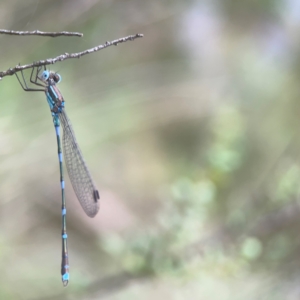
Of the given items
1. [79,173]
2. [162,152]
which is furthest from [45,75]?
[162,152]

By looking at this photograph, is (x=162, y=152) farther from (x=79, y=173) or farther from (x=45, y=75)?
(x=45, y=75)

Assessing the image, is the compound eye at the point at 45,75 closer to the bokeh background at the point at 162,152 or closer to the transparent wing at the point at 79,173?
the bokeh background at the point at 162,152

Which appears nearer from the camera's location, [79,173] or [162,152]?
[79,173]

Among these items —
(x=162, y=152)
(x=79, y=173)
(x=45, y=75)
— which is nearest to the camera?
(x=45, y=75)

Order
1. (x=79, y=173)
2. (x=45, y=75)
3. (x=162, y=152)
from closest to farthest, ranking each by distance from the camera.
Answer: (x=45, y=75) → (x=79, y=173) → (x=162, y=152)

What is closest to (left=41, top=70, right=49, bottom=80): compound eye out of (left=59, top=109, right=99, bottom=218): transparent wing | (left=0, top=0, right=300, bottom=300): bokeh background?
(left=0, top=0, right=300, bottom=300): bokeh background

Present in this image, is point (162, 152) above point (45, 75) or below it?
above
